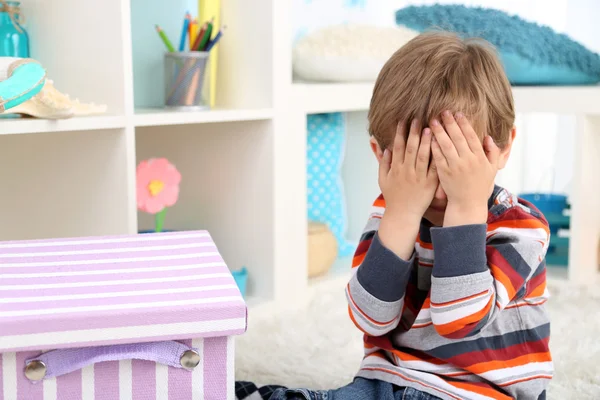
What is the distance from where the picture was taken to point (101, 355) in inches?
27.0

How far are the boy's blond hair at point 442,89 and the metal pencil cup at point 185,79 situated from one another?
55 cm

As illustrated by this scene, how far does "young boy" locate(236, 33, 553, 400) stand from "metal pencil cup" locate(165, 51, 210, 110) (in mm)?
555

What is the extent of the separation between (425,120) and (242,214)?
0.69m

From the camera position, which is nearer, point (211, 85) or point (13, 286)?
point (13, 286)

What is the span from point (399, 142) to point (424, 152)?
0.03 meters

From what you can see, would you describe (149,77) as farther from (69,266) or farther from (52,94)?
(69,266)

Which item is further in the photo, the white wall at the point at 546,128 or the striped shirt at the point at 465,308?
the white wall at the point at 546,128

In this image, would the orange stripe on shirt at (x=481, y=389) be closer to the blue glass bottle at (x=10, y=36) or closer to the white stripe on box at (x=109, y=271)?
the white stripe on box at (x=109, y=271)

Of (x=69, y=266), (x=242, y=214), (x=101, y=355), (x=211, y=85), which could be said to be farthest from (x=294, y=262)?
(x=101, y=355)

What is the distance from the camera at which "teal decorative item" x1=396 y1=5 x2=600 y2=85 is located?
1.65 metres

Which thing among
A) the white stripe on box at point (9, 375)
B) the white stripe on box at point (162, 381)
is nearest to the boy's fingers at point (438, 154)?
the white stripe on box at point (162, 381)

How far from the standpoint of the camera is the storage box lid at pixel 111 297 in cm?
67

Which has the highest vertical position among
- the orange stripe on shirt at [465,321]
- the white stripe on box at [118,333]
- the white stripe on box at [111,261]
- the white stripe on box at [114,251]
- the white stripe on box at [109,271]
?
the white stripe on box at [109,271]

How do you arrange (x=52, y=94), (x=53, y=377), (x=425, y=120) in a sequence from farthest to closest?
(x=52, y=94)
(x=425, y=120)
(x=53, y=377)
